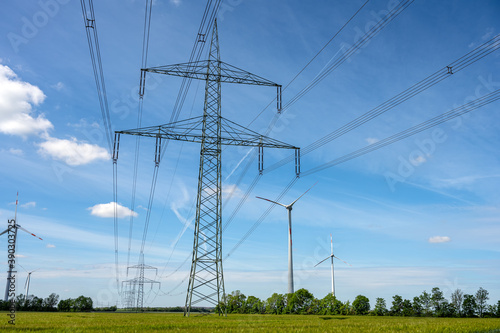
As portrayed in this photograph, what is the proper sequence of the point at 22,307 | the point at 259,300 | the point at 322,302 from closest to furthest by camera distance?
the point at 322,302 < the point at 259,300 < the point at 22,307

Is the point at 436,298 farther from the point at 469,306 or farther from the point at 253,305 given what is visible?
the point at 253,305

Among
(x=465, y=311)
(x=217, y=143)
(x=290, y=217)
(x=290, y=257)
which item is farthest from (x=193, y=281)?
(x=465, y=311)

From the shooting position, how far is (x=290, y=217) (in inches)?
3241

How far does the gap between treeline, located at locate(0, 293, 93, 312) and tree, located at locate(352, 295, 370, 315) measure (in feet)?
434

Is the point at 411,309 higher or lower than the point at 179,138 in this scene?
lower

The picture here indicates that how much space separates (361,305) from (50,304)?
6022 inches

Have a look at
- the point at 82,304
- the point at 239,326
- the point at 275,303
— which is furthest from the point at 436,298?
the point at 82,304

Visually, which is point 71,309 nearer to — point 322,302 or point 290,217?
point 322,302

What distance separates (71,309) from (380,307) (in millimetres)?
143974

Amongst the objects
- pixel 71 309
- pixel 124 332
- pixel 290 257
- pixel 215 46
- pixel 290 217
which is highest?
pixel 215 46

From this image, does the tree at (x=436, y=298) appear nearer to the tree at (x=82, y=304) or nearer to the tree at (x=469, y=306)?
the tree at (x=469, y=306)

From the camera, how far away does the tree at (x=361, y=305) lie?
10869 centimetres

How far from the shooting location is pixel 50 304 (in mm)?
178500

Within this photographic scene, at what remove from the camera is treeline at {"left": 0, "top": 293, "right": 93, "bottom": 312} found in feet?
513
